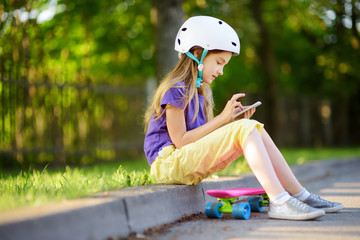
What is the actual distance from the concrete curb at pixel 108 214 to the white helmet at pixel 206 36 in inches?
50.3

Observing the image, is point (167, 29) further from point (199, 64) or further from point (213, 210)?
point (213, 210)

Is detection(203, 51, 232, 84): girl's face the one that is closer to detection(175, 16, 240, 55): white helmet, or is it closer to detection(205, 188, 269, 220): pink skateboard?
detection(175, 16, 240, 55): white helmet

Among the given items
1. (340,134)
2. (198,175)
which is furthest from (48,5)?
(340,134)

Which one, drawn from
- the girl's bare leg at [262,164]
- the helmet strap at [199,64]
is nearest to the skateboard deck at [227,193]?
the girl's bare leg at [262,164]

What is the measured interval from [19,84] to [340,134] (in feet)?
54.7

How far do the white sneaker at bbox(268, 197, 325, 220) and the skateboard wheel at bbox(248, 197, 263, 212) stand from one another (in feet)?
1.94

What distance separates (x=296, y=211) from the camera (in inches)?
155

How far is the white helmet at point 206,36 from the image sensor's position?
454 cm

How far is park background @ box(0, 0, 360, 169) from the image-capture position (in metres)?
9.15

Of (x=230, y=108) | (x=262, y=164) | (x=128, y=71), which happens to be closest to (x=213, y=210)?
(x=262, y=164)

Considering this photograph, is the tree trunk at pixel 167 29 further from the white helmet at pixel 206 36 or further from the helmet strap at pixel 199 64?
the helmet strap at pixel 199 64

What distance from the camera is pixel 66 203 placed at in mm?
3154

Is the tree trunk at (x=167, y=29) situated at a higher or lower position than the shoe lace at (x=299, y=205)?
higher

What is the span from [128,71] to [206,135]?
11.2 m
